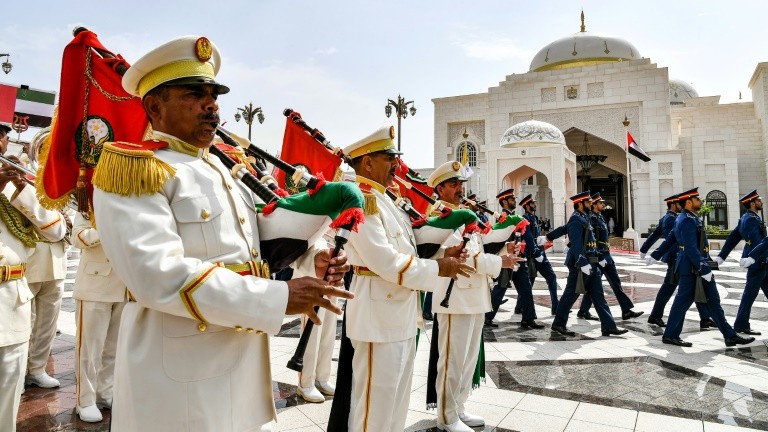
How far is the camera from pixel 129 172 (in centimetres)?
150

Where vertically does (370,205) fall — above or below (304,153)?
below

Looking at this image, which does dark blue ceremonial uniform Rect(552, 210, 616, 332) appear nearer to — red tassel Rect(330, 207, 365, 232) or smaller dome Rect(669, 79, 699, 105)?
red tassel Rect(330, 207, 365, 232)

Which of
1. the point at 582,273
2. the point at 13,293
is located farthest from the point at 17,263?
the point at 582,273

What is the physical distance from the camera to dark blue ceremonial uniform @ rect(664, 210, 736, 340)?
6.39 meters

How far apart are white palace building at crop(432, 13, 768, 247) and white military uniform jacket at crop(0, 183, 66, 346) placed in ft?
71.5

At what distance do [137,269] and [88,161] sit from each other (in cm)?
121

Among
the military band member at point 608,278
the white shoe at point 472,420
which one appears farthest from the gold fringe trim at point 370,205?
the military band member at point 608,278

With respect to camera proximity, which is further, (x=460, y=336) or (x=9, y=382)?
(x=460, y=336)

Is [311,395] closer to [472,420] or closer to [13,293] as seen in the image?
[472,420]

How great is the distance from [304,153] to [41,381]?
10.4 feet

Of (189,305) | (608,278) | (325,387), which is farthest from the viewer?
(608,278)

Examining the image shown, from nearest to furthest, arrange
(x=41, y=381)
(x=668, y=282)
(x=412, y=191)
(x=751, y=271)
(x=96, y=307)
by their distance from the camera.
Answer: (x=96, y=307), (x=41, y=381), (x=412, y=191), (x=751, y=271), (x=668, y=282)

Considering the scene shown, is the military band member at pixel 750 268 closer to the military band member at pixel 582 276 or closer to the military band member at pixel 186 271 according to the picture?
the military band member at pixel 582 276

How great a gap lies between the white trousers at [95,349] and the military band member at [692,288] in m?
6.51
